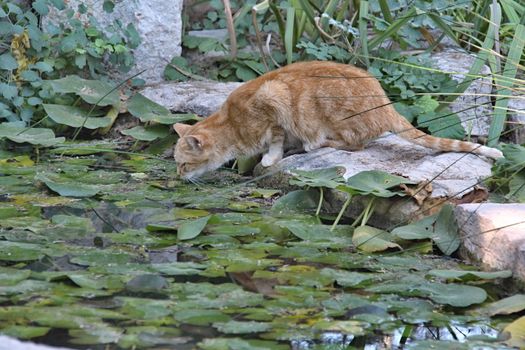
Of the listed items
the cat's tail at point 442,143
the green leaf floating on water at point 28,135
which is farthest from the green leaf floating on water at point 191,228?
the green leaf floating on water at point 28,135

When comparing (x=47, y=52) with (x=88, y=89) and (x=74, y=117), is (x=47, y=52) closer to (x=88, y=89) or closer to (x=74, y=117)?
(x=88, y=89)

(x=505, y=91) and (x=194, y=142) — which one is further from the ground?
(x=505, y=91)

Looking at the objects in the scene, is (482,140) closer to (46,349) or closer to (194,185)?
(194,185)

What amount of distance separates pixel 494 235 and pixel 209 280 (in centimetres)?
130

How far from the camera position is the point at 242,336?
362 centimetres

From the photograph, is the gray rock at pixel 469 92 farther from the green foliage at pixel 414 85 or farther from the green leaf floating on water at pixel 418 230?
the green leaf floating on water at pixel 418 230

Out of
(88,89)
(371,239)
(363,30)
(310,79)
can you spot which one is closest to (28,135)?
(88,89)

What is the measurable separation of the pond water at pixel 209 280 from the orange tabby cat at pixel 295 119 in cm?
64

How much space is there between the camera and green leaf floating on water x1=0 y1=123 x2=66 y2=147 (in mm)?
6672

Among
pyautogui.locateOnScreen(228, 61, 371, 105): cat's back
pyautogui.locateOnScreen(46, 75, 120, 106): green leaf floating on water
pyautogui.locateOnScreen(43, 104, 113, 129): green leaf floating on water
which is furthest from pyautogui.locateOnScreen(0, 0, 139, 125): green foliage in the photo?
pyautogui.locateOnScreen(228, 61, 371, 105): cat's back

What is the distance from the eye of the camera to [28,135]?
6801 millimetres

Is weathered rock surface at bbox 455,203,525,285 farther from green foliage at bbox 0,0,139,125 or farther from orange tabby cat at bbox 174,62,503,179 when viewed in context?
green foliage at bbox 0,0,139,125

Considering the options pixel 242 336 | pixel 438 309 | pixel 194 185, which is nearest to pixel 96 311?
pixel 242 336

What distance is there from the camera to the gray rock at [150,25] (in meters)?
7.86
